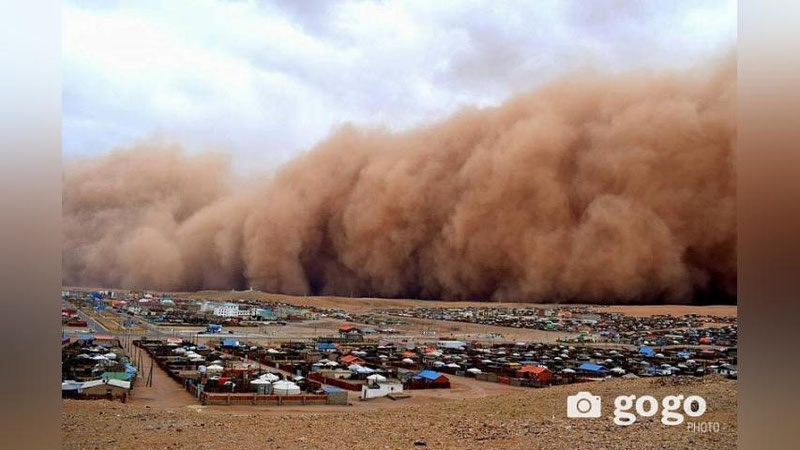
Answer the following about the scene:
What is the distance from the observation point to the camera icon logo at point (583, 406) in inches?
262

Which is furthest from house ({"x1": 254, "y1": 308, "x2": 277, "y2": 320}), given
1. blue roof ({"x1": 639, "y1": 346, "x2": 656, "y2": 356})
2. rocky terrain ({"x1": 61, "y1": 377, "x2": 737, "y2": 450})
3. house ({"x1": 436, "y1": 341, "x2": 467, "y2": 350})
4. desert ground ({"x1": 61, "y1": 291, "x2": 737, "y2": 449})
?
blue roof ({"x1": 639, "y1": 346, "x2": 656, "y2": 356})

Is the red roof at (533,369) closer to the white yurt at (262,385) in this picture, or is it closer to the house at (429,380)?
the house at (429,380)

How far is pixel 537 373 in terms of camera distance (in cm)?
692

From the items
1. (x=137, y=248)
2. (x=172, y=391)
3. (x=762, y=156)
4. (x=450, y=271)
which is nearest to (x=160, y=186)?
(x=137, y=248)

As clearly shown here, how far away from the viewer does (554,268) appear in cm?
714

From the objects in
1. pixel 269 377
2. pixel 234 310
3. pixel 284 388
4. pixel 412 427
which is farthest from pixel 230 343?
pixel 412 427

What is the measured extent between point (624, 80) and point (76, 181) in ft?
15.8

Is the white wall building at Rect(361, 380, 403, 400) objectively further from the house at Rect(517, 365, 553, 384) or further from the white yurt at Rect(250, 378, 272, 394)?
the house at Rect(517, 365, 553, 384)

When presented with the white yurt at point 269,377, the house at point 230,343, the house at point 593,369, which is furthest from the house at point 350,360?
the house at point 593,369

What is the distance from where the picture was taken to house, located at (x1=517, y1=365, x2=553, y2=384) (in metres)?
6.89

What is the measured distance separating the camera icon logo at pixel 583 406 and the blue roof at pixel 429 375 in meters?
1.13

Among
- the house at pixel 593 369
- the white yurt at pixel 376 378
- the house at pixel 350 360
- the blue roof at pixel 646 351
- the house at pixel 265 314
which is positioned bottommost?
the white yurt at pixel 376 378

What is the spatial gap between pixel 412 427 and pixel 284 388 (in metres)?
1.10

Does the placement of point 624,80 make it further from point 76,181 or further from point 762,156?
point 76,181
